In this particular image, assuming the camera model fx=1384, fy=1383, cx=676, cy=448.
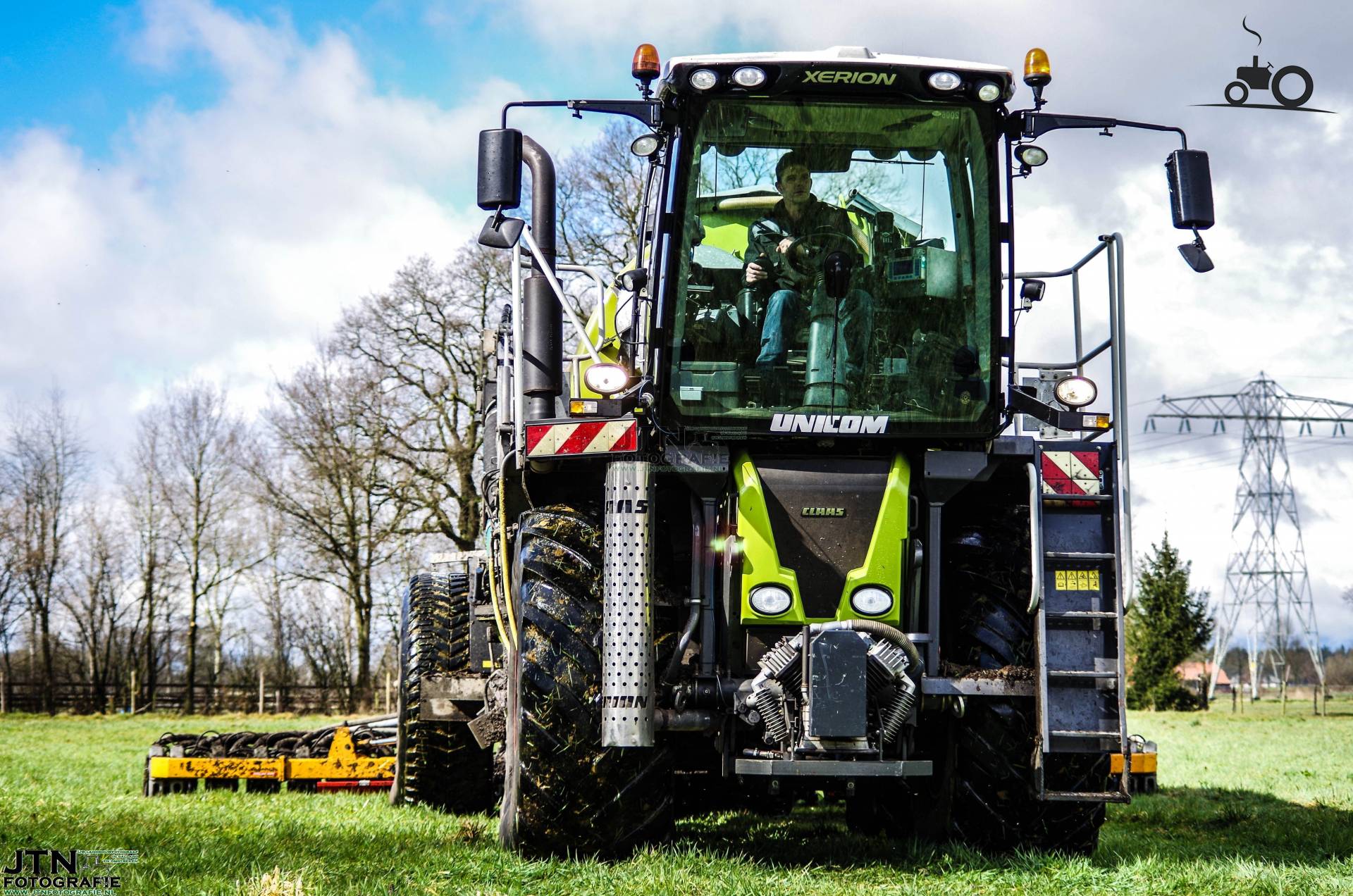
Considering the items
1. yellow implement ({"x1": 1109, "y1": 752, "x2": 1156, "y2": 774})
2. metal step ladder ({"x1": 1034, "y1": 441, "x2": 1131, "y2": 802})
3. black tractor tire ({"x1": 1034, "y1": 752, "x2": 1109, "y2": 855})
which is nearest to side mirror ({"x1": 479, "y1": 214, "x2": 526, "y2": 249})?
metal step ladder ({"x1": 1034, "y1": 441, "x2": 1131, "y2": 802})

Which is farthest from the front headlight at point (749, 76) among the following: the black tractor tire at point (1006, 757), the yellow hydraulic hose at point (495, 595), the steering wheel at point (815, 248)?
the yellow hydraulic hose at point (495, 595)

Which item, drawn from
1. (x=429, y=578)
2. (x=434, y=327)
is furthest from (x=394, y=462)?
(x=429, y=578)

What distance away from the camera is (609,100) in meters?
6.62

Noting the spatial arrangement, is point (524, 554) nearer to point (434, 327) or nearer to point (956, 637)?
point (956, 637)

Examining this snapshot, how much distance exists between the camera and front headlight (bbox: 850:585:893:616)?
643 cm

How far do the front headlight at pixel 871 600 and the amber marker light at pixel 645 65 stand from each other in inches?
104

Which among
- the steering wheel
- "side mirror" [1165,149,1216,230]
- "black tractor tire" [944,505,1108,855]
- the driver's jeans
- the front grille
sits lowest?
"black tractor tire" [944,505,1108,855]

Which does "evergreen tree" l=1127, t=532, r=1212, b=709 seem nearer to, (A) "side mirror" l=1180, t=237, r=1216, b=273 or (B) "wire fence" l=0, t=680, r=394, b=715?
(B) "wire fence" l=0, t=680, r=394, b=715

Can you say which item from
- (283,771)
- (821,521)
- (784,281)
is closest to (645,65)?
(784,281)

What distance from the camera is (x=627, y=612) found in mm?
6230

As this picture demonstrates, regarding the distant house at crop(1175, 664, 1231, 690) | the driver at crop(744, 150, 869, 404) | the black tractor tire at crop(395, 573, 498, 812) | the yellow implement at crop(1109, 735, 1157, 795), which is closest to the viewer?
the driver at crop(744, 150, 869, 404)

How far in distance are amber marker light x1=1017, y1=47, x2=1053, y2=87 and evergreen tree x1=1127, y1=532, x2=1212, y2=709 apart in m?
38.5
